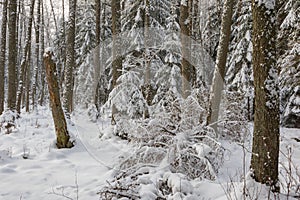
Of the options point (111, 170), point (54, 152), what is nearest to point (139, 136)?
point (111, 170)

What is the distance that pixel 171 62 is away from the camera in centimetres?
1495

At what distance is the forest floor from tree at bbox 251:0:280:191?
23cm

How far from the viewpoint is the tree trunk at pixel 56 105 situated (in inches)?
291

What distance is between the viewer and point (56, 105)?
753 centimetres

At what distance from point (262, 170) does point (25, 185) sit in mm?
3844

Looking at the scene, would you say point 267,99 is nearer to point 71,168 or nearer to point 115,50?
point 71,168

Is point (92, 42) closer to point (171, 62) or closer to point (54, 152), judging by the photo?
point (171, 62)

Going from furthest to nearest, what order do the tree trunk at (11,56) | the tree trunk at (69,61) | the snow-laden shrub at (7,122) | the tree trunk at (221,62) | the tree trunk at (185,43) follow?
the tree trunk at (69,61), the tree trunk at (11,56), the snow-laden shrub at (7,122), the tree trunk at (185,43), the tree trunk at (221,62)

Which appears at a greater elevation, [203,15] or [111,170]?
[203,15]

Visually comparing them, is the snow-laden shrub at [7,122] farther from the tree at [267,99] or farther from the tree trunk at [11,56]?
the tree at [267,99]

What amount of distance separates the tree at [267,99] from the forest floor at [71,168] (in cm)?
23

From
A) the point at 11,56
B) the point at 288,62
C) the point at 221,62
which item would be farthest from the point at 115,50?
the point at 288,62

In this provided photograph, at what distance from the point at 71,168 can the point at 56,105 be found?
2.04 meters

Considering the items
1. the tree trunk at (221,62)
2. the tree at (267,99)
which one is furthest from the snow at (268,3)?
the tree trunk at (221,62)
